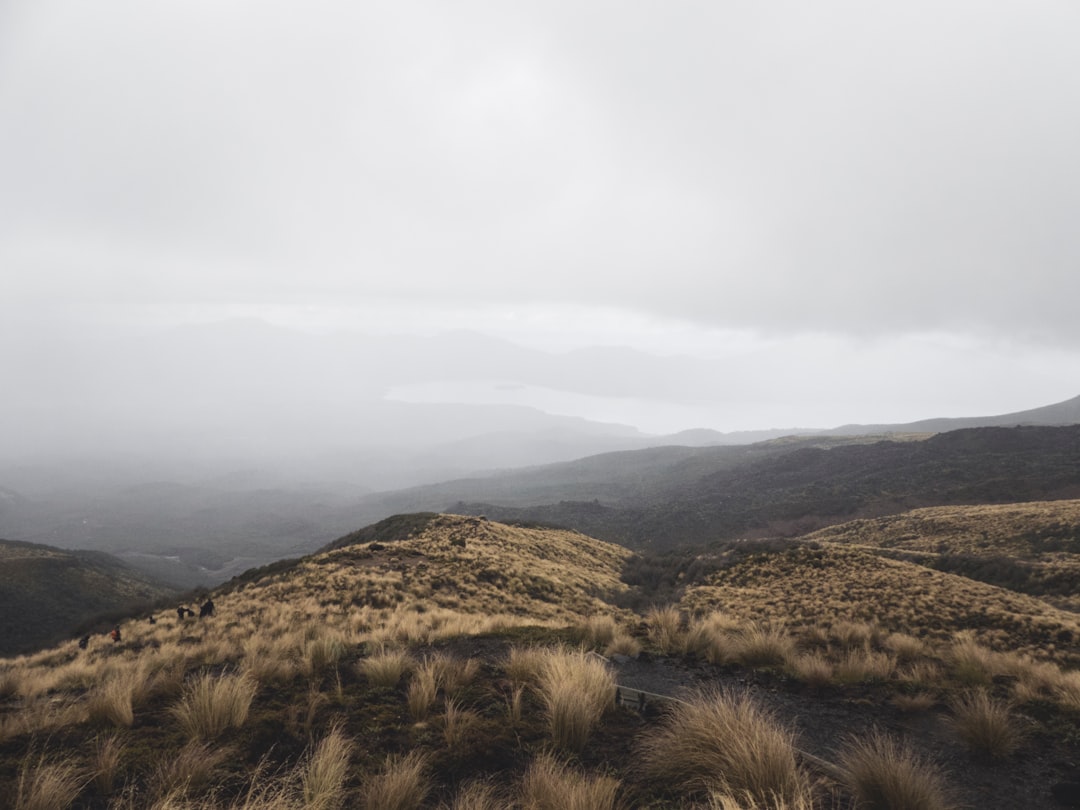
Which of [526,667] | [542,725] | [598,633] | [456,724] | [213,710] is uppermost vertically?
[213,710]

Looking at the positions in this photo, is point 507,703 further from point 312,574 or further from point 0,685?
point 312,574

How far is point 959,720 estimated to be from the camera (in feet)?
16.9

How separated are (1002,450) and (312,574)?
109343 mm

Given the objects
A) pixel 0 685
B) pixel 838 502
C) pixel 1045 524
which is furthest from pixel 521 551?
pixel 838 502

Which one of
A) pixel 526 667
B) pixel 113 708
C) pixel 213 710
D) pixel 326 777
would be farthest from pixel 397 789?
pixel 113 708

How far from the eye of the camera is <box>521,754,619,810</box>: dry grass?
10.8ft

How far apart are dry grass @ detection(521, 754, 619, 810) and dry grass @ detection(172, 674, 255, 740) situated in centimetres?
345

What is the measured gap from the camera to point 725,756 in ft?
12.4

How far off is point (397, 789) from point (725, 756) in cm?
260

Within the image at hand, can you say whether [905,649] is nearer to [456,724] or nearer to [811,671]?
[811,671]

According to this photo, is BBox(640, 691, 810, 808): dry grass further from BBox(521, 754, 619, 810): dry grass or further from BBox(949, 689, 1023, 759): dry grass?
BBox(949, 689, 1023, 759): dry grass

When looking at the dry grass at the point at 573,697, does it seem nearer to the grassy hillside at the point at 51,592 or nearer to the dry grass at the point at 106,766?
the dry grass at the point at 106,766

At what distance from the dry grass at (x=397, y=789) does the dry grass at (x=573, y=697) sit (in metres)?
1.39

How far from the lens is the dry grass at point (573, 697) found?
4727 mm
